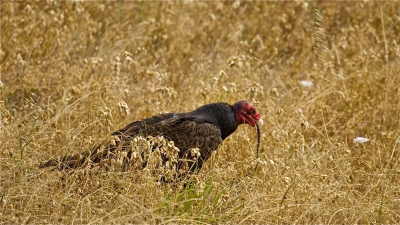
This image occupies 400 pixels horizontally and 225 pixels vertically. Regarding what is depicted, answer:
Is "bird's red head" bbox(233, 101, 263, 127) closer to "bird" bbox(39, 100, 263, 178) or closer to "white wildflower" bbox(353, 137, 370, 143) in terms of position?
"bird" bbox(39, 100, 263, 178)

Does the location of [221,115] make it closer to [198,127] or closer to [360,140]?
[198,127]

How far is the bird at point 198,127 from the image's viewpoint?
16.6ft

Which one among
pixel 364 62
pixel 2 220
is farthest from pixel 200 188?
pixel 364 62

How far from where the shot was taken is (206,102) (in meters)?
→ 5.89

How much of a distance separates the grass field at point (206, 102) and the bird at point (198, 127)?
0.12 meters

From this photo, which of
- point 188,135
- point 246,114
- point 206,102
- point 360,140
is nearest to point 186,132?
point 188,135

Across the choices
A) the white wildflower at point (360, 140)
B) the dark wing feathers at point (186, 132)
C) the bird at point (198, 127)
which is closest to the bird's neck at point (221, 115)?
the bird at point (198, 127)

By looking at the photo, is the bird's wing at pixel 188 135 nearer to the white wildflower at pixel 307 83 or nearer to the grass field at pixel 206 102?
the grass field at pixel 206 102

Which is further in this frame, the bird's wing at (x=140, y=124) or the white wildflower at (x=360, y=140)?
the white wildflower at (x=360, y=140)

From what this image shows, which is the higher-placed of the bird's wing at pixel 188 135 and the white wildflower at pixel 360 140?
the bird's wing at pixel 188 135

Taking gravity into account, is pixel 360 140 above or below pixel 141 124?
below

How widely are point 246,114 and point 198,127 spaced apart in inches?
18.8

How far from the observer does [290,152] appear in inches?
214

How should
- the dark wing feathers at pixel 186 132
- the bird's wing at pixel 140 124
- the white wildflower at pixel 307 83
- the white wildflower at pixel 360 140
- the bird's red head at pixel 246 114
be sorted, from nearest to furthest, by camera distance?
the bird's wing at pixel 140 124 → the dark wing feathers at pixel 186 132 → the bird's red head at pixel 246 114 → the white wildflower at pixel 360 140 → the white wildflower at pixel 307 83
